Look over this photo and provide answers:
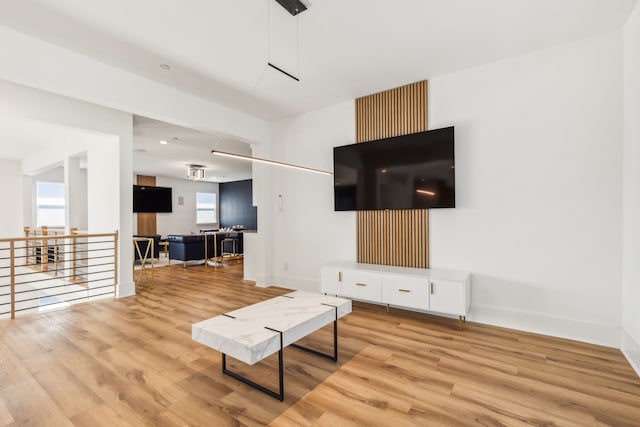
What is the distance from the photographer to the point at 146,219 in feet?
33.4

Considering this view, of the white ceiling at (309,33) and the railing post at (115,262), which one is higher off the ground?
the white ceiling at (309,33)

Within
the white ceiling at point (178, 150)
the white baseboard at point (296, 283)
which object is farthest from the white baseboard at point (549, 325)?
the white ceiling at point (178, 150)

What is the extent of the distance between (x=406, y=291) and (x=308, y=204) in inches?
85.3

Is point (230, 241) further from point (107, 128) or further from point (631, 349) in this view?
point (631, 349)

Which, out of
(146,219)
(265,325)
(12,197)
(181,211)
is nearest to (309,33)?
(265,325)

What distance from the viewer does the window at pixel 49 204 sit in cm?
859

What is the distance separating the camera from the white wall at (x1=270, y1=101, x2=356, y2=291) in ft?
14.6

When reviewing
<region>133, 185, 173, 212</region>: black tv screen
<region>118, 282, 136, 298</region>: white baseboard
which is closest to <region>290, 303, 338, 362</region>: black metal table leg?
<region>118, 282, 136, 298</region>: white baseboard

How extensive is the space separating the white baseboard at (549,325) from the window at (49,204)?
442 inches

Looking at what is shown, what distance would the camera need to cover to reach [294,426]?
Answer: 5.55 ft

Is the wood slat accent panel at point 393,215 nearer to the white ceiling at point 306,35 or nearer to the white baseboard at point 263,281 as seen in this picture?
the white ceiling at point 306,35

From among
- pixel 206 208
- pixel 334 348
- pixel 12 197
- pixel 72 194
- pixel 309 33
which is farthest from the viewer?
pixel 206 208

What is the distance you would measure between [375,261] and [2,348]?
397 centimetres

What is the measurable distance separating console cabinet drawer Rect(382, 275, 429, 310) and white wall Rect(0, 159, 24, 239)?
394 inches
